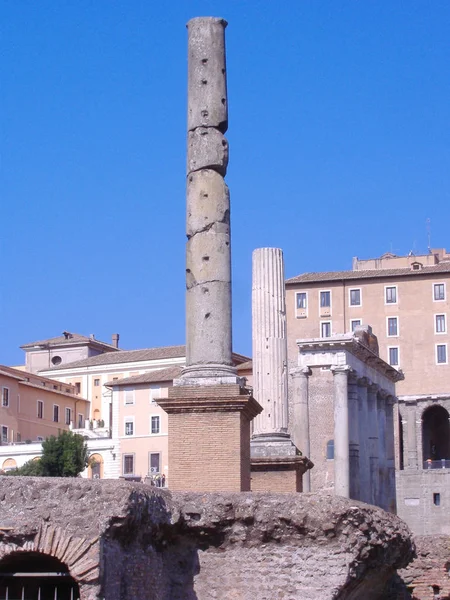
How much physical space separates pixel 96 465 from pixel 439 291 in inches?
726

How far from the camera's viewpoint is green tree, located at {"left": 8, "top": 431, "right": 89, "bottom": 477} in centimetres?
5106

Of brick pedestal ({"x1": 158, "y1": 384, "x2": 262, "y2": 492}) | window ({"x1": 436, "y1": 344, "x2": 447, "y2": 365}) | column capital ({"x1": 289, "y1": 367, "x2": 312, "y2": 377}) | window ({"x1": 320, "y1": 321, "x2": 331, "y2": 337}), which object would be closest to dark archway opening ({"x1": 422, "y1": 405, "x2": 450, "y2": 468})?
window ({"x1": 436, "y1": 344, "x2": 447, "y2": 365})

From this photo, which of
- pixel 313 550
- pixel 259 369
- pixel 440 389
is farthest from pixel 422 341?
pixel 313 550

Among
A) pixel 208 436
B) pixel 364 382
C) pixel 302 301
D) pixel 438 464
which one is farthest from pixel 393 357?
pixel 208 436

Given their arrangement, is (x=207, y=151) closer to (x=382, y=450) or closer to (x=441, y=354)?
(x=382, y=450)

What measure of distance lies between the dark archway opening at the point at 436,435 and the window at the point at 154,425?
13.0 m

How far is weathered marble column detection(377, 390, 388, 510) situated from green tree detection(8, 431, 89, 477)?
44.7ft

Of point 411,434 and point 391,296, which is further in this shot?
point 391,296

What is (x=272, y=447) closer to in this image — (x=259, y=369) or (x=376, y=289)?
(x=259, y=369)

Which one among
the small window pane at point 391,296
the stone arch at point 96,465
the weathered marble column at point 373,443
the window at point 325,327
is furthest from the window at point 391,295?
the stone arch at point 96,465

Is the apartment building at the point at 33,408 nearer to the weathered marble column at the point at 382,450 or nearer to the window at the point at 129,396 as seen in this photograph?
the window at the point at 129,396

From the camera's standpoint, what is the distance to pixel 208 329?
11.8 metres

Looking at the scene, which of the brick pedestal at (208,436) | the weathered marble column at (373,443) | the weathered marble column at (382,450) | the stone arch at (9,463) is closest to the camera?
the brick pedestal at (208,436)

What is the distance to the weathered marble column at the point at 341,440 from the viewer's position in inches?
1516
